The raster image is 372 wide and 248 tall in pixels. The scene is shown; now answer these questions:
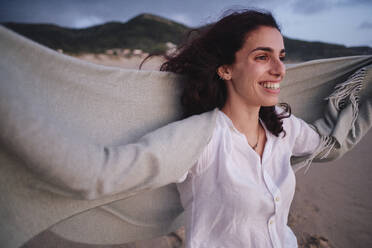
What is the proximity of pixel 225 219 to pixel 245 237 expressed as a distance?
5.5 inches

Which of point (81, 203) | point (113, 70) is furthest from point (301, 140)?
point (81, 203)

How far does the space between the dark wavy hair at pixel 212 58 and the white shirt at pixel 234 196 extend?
0.61 feet

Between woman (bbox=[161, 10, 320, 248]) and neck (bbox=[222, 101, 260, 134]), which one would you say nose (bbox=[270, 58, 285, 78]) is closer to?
woman (bbox=[161, 10, 320, 248])

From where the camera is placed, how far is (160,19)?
16906mm

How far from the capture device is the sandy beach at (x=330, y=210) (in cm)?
247

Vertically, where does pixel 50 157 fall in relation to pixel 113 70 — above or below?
below

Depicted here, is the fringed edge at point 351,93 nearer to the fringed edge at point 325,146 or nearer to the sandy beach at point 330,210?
the fringed edge at point 325,146

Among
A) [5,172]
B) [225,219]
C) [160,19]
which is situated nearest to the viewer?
[5,172]

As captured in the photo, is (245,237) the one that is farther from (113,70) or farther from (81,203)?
(113,70)

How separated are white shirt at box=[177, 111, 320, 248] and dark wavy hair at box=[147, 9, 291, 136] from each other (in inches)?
7.3

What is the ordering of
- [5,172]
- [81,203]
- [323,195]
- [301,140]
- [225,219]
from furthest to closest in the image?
[323,195]
[301,140]
[225,219]
[81,203]
[5,172]

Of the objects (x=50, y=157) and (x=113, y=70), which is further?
(x=113, y=70)

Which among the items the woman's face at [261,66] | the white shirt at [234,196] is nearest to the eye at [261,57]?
the woman's face at [261,66]

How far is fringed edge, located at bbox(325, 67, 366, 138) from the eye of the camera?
181 centimetres
